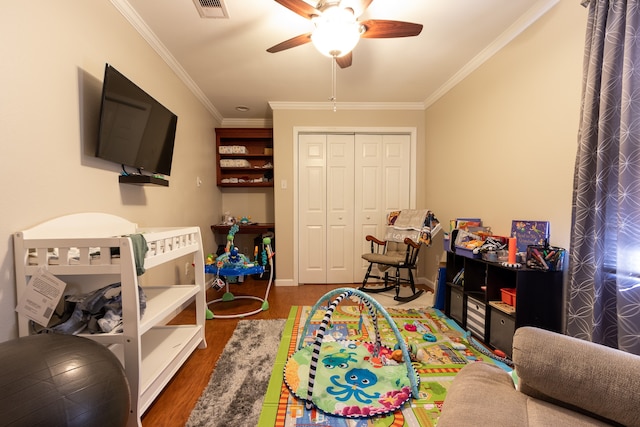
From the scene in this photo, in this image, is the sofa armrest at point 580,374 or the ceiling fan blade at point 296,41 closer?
the sofa armrest at point 580,374

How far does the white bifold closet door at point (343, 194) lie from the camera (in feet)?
11.8

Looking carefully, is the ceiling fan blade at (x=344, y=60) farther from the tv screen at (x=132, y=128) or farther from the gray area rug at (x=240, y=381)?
the gray area rug at (x=240, y=381)

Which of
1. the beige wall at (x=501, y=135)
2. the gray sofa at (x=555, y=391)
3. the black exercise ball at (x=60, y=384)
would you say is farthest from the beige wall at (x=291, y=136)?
the gray sofa at (x=555, y=391)

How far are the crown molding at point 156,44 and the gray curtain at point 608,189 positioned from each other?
8.94 ft

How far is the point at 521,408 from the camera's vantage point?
87 centimetres

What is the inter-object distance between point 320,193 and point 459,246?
1.85m

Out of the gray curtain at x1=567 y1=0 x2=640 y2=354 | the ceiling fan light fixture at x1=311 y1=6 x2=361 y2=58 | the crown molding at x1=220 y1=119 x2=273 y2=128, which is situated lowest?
the gray curtain at x1=567 y1=0 x2=640 y2=354

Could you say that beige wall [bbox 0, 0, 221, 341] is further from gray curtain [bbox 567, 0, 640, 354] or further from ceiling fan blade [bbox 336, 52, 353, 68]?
gray curtain [bbox 567, 0, 640, 354]

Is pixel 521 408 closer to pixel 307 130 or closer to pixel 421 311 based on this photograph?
pixel 421 311

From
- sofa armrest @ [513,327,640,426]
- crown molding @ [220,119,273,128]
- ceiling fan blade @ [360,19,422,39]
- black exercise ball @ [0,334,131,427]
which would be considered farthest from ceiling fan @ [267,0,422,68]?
crown molding @ [220,119,273,128]

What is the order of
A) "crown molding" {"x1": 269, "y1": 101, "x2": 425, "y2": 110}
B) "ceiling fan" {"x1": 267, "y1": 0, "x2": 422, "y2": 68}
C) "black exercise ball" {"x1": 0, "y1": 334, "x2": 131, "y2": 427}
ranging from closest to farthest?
1. "black exercise ball" {"x1": 0, "y1": 334, "x2": 131, "y2": 427}
2. "ceiling fan" {"x1": 267, "y1": 0, "x2": 422, "y2": 68}
3. "crown molding" {"x1": 269, "y1": 101, "x2": 425, "y2": 110}

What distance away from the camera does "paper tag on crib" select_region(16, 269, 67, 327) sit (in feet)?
3.68

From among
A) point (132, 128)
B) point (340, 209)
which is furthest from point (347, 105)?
point (132, 128)

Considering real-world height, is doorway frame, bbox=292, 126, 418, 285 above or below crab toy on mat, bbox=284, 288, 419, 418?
above
